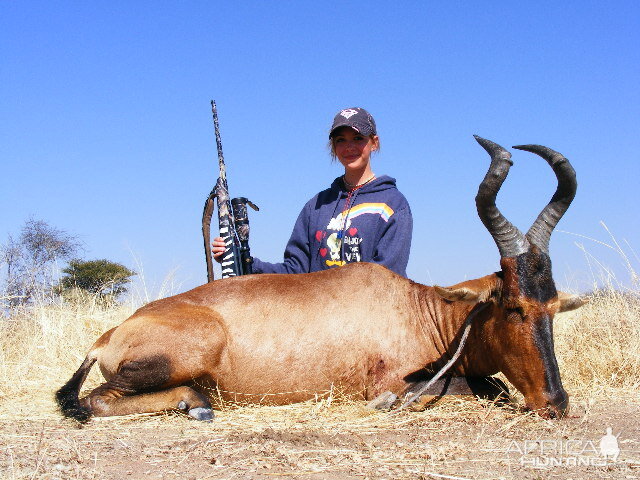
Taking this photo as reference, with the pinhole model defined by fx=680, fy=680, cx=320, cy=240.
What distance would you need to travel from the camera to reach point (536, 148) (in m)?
5.56

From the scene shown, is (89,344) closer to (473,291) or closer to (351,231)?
(351,231)

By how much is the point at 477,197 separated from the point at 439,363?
4.69 ft

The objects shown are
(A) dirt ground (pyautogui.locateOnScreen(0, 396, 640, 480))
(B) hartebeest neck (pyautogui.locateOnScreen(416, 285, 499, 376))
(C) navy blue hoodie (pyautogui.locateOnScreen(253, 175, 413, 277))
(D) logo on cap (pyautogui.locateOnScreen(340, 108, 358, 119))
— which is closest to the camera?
(A) dirt ground (pyautogui.locateOnScreen(0, 396, 640, 480))

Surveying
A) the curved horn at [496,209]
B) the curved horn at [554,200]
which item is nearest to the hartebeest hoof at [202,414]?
the curved horn at [496,209]

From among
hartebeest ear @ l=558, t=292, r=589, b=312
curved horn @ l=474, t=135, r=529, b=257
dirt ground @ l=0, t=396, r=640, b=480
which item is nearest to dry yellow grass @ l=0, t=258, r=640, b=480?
dirt ground @ l=0, t=396, r=640, b=480

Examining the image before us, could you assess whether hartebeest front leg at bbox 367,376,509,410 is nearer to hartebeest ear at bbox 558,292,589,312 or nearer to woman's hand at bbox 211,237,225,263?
hartebeest ear at bbox 558,292,589,312

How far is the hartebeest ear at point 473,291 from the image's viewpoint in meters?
5.22

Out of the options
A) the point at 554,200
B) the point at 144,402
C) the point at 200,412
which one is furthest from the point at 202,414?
the point at 554,200

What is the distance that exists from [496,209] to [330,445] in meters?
2.28

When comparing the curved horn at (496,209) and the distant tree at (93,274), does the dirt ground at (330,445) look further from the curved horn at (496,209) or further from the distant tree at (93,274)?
the distant tree at (93,274)

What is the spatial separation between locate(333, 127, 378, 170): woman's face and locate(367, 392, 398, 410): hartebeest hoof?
3021mm

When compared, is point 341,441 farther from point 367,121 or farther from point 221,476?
point 367,121

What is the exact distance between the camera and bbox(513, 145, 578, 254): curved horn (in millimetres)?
5336

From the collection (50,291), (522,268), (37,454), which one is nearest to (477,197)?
(522,268)
